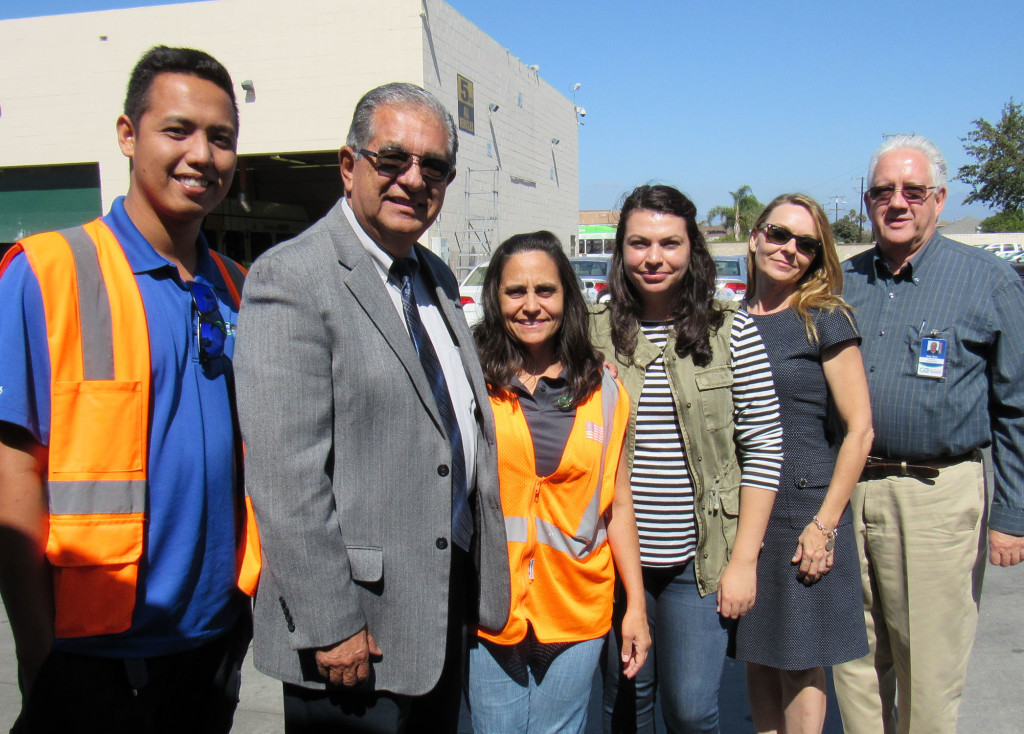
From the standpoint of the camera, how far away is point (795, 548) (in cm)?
250

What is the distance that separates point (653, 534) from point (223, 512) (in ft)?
4.35

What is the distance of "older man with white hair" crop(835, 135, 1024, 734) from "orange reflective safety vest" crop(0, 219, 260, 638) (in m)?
2.50

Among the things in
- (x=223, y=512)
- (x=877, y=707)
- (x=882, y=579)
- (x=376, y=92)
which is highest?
(x=376, y=92)

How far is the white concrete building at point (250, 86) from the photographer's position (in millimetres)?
16844

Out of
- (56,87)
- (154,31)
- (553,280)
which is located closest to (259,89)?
(154,31)

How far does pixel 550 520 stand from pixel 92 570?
118 cm

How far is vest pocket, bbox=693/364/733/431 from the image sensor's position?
238cm

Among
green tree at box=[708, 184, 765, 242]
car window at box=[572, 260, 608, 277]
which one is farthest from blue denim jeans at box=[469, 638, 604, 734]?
green tree at box=[708, 184, 765, 242]

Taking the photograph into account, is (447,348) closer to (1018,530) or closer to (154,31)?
(1018,530)

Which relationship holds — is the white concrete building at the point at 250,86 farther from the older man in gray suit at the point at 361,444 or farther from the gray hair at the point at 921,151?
the older man in gray suit at the point at 361,444

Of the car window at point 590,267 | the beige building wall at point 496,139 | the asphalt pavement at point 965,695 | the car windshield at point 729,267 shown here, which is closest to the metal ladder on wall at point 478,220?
the beige building wall at point 496,139

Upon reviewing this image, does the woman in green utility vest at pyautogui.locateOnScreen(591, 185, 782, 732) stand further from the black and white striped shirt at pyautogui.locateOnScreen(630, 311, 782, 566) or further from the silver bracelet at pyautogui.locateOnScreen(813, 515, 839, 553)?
the silver bracelet at pyautogui.locateOnScreen(813, 515, 839, 553)

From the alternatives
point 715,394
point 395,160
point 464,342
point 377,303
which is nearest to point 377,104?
point 395,160

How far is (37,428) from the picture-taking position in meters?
1.62
